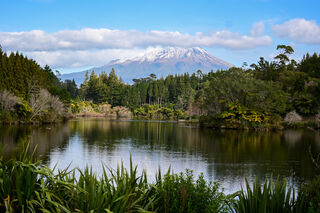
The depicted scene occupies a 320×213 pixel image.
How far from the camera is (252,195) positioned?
6.59 metres

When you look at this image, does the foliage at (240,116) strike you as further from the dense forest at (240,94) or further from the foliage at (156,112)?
the foliage at (156,112)

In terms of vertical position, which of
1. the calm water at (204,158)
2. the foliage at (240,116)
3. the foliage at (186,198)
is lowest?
the calm water at (204,158)

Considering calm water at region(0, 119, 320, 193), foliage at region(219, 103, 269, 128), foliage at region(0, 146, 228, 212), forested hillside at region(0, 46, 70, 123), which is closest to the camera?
foliage at region(0, 146, 228, 212)

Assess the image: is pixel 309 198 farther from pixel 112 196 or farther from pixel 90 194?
pixel 90 194

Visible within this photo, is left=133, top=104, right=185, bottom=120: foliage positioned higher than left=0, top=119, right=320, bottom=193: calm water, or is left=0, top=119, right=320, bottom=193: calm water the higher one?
left=133, top=104, right=185, bottom=120: foliage

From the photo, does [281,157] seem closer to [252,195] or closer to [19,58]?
[252,195]

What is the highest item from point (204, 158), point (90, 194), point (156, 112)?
point (156, 112)

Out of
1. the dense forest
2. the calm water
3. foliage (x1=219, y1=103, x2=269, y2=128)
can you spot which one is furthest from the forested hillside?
foliage (x1=219, y1=103, x2=269, y2=128)

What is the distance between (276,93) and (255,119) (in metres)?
7.28

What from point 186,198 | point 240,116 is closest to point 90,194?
point 186,198

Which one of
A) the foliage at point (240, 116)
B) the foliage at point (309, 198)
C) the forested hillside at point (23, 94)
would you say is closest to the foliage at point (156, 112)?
the forested hillside at point (23, 94)

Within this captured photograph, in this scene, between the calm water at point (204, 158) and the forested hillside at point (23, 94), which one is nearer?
the calm water at point (204, 158)

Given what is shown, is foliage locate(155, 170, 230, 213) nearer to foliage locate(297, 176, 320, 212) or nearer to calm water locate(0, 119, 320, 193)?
foliage locate(297, 176, 320, 212)

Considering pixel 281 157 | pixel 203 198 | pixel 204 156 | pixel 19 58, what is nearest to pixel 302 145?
pixel 281 157
